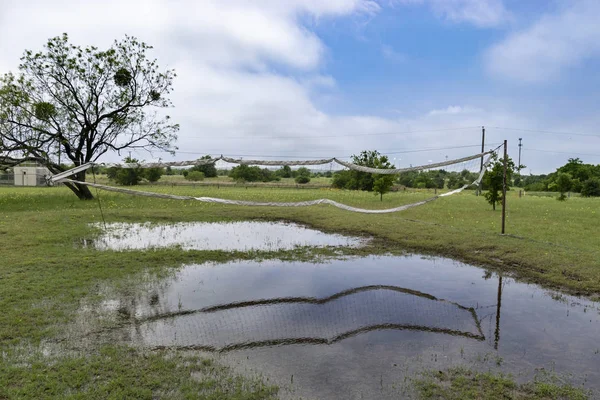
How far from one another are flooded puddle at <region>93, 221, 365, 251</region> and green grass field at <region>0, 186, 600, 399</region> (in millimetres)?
1029

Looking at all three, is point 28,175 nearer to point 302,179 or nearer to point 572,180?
point 302,179

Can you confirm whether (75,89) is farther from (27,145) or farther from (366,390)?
(366,390)

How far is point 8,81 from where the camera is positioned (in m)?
25.7

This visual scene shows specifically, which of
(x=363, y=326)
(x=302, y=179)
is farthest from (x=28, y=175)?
(x=363, y=326)

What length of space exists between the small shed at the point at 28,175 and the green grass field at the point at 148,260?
4344 centimetres

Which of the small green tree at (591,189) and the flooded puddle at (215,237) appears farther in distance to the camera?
the small green tree at (591,189)

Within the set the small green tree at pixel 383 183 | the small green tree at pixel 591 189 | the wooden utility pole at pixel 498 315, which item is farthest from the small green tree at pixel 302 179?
the wooden utility pole at pixel 498 315

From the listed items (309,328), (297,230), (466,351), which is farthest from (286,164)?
(466,351)

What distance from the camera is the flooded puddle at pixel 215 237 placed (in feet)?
45.2

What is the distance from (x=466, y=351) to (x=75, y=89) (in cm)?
3021

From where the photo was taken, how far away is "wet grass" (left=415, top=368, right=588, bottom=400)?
475cm

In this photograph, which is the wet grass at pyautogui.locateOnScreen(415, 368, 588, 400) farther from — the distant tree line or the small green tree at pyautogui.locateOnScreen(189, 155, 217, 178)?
the distant tree line

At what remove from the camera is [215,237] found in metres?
15.7

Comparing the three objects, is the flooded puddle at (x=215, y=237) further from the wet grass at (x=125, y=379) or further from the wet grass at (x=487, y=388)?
the wet grass at (x=487, y=388)
